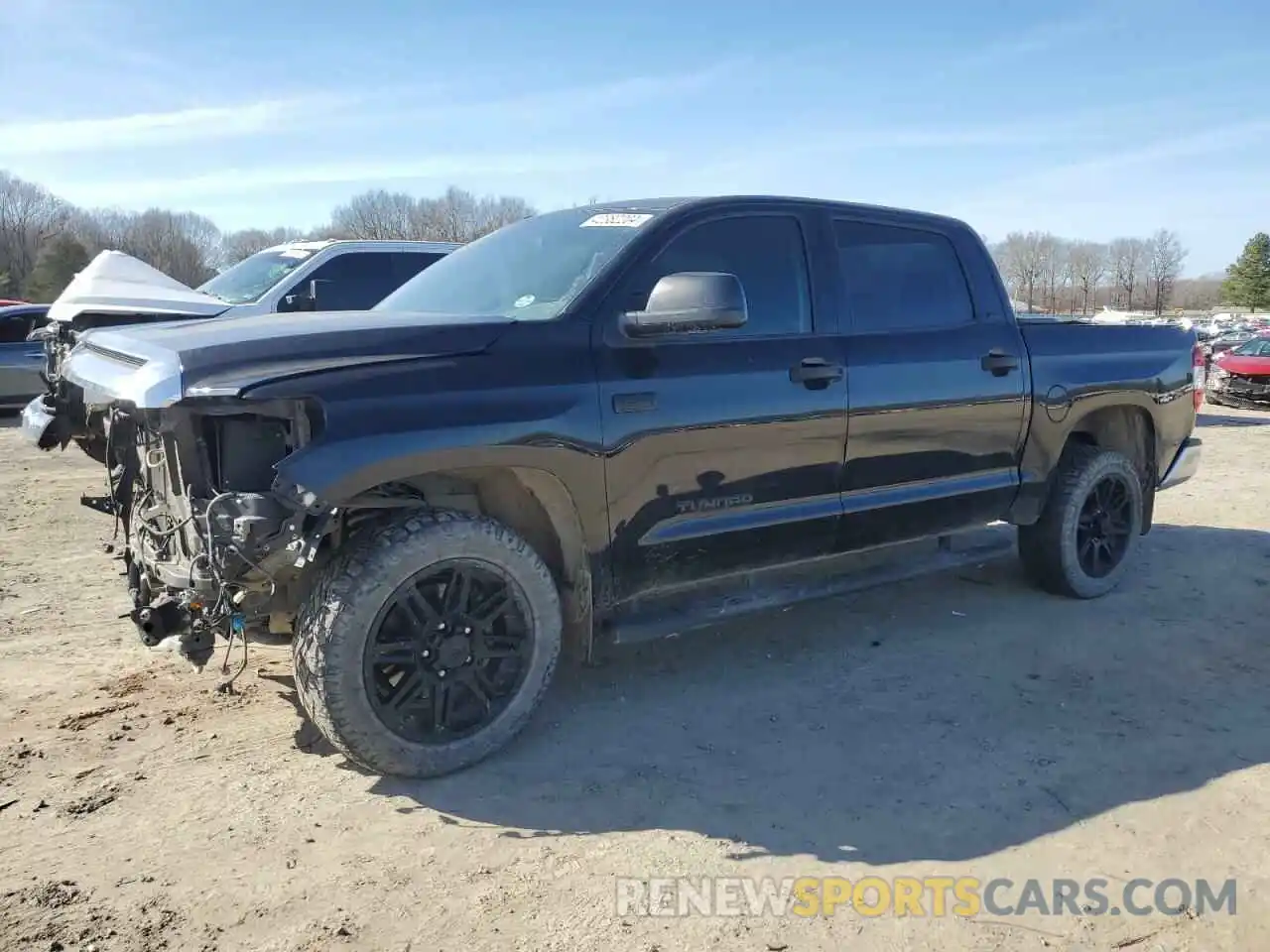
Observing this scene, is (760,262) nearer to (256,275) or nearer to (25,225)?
(256,275)

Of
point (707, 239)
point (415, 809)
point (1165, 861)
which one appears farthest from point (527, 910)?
point (707, 239)

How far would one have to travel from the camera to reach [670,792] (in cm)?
331

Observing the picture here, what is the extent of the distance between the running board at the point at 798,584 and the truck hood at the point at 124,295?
361 cm

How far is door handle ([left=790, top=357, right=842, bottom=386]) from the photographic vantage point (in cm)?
404

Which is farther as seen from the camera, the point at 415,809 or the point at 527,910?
the point at 415,809

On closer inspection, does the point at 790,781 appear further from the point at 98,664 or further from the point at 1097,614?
the point at 98,664

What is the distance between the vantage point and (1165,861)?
9.68 feet

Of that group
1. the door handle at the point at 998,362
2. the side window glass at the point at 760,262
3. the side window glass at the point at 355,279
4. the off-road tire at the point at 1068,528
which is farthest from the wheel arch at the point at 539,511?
the side window glass at the point at 355,279

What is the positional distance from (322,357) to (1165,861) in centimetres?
297

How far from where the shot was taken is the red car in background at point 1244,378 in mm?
18969

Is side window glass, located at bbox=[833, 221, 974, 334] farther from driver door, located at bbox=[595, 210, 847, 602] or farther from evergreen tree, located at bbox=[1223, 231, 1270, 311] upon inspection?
evergreen tree, located at bbox=[1223, 231, 1270, 311]

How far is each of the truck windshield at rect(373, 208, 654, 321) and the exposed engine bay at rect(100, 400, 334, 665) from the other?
1.01m

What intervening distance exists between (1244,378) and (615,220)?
19.3m

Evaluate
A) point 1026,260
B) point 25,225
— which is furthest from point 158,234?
point 1026,260
